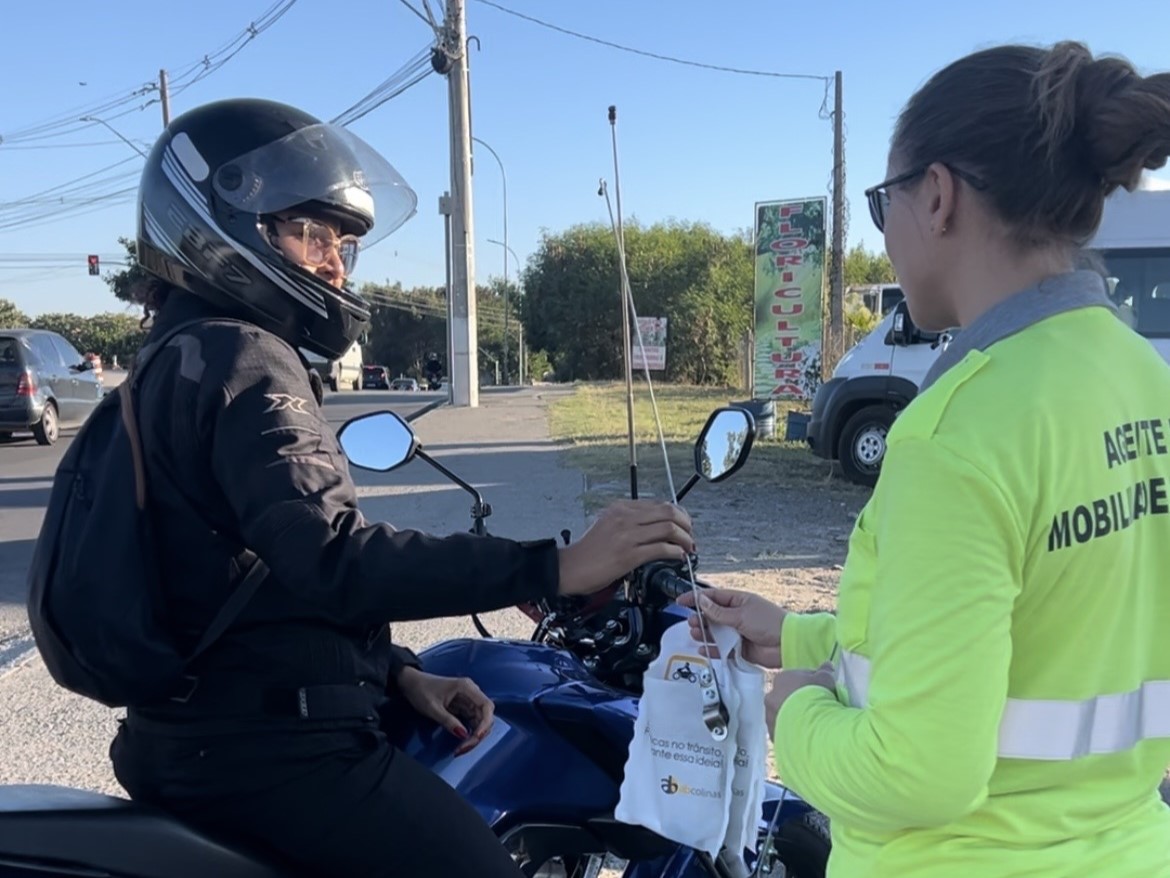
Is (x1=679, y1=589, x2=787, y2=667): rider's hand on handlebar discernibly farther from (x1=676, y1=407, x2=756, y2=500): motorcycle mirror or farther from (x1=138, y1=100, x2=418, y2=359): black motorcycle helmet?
(x1=138, y1=100, x2=418, y2=359): black motorcycle helmet

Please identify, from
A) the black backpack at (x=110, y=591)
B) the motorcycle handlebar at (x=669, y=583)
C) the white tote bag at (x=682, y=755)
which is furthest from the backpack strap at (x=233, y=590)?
the motorcycle handlebar at (x=669, y=583)

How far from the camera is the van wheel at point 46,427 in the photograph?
1619 cm

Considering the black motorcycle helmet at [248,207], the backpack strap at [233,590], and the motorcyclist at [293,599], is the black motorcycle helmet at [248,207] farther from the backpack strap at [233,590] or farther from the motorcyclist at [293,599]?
the backpack strap at [233,590]

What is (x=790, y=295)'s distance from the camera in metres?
16.9

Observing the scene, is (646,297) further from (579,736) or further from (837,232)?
(579,736)

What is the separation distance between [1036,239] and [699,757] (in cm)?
88

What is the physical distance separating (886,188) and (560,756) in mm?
1222

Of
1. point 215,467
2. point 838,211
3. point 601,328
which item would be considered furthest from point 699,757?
point 601,328

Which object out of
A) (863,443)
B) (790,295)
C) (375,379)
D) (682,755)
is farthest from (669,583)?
(375,379)

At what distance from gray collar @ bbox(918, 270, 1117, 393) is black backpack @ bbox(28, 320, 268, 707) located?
1093 mm

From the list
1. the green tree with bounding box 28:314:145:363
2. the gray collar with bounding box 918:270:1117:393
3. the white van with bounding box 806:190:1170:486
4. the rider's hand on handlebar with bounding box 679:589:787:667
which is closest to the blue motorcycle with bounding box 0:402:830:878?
the rider's hand on handlebar with bounding box 679:589:787:667

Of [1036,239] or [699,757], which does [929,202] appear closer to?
[1036,239]

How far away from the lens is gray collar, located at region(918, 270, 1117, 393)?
121cm

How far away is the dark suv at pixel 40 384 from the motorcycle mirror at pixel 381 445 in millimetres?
14301
